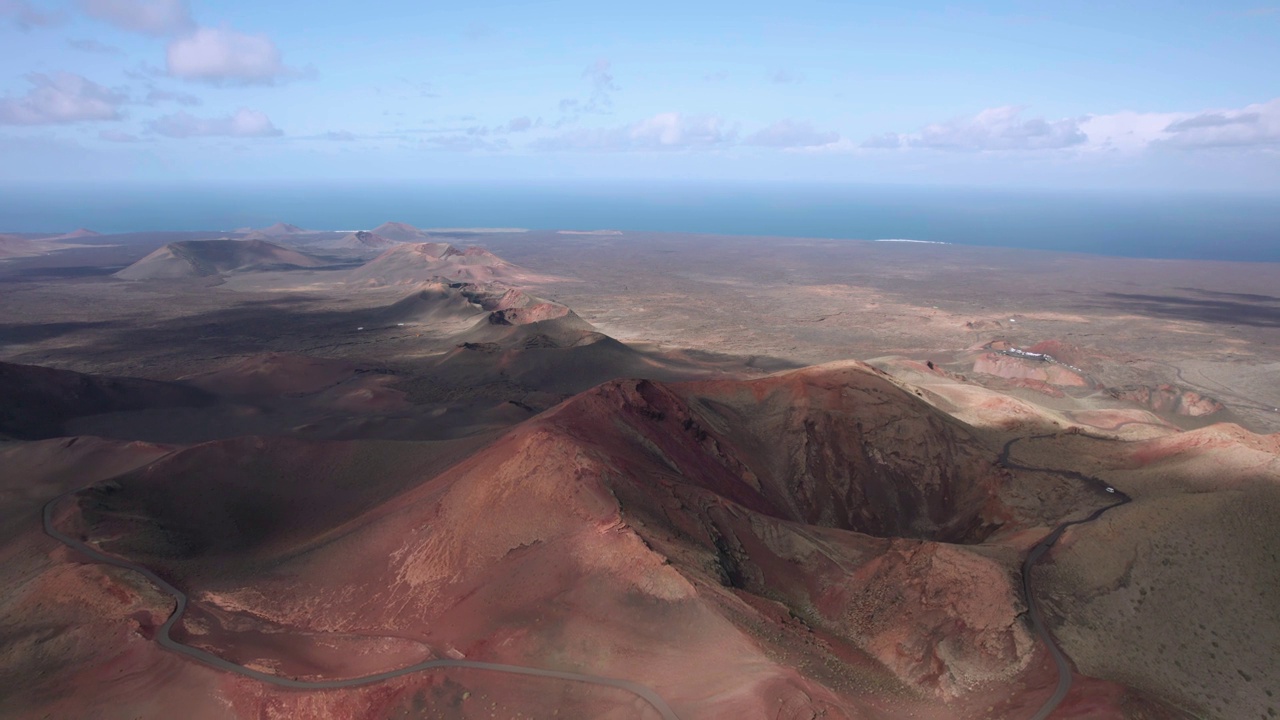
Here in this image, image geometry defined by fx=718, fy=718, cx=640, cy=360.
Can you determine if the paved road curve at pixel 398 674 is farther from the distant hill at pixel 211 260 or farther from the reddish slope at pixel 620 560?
the distant hill at pixel 211 260

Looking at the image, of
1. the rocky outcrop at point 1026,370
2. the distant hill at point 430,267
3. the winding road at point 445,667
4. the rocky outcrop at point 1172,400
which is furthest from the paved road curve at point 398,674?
the distant hill at point 430,267

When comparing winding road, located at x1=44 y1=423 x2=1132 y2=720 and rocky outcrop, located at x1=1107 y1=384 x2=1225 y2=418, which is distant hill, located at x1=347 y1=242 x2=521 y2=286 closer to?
rocky outcrop, located at x1=1107 y1=384 x2=1225 y2=418

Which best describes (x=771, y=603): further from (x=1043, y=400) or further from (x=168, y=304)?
(x=168, y=304)

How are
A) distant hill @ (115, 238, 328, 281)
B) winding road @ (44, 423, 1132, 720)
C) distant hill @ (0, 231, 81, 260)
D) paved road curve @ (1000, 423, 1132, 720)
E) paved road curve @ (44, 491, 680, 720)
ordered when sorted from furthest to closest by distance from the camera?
distant hill @ (0, 231, 81, 260) < distant hill @ (115, 238, 328, 281) < paved road curve @ (1000, 423, 1132, 720) < winding road @ (44, 423, 1132, 720) < paved road curve @ (44, 491, 680, 720)

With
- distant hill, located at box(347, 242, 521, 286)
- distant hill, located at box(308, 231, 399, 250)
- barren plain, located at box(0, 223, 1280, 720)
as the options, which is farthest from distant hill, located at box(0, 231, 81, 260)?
barren plain, located at box(0, 223, 1280, 720)

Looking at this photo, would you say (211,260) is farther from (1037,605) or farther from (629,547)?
(1037,605)
